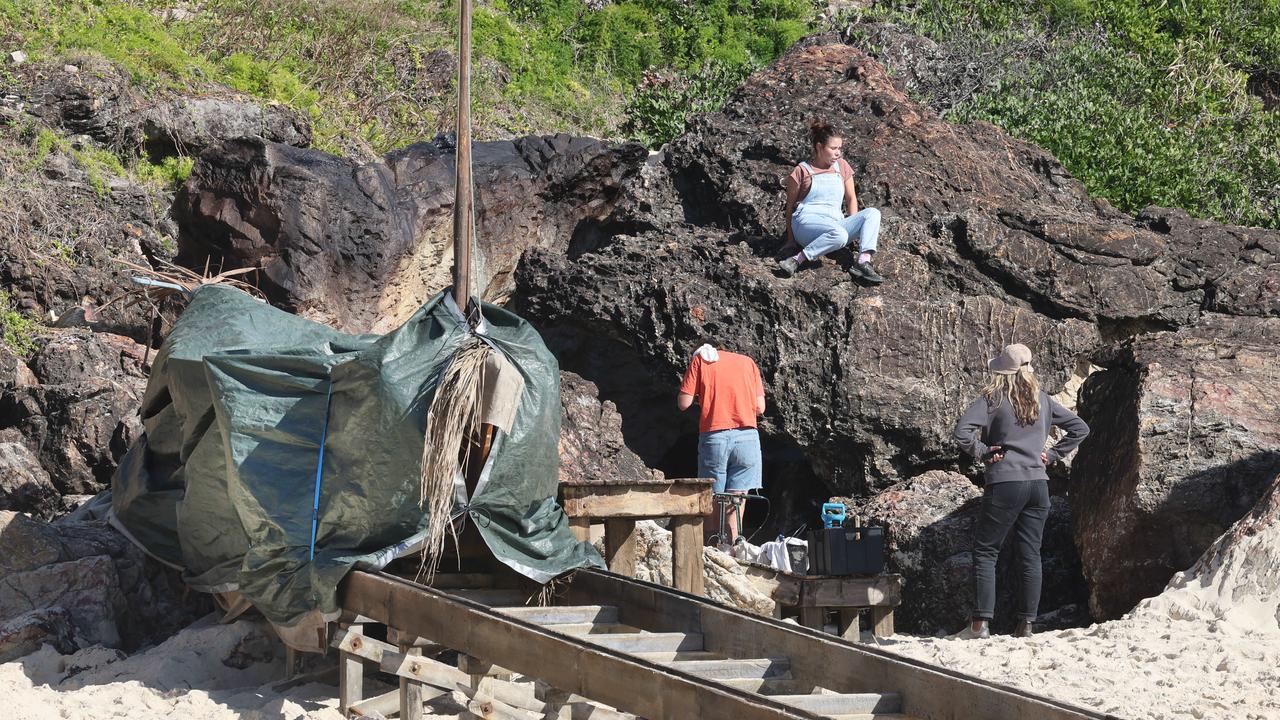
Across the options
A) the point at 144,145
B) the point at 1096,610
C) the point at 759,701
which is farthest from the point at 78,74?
the point at 759,701

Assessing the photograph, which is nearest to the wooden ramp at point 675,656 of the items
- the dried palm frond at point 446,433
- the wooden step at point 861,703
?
the wooden step at point 861,703

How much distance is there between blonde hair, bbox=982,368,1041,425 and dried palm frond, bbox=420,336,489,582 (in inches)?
120

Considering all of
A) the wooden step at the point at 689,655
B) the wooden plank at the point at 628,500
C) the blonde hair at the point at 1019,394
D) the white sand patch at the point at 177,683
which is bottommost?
the white sand patch at the point at 177,683

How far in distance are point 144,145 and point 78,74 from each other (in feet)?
3.08

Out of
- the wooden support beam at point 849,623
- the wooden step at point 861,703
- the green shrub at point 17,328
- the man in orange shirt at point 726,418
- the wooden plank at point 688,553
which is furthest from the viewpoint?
the green shrub at point 17,328

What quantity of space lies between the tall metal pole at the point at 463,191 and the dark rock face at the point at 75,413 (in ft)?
12.3

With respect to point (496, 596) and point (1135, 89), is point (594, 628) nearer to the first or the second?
point (496, 596)

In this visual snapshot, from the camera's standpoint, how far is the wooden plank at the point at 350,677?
222 inches

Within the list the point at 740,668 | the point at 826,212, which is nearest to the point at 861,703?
the point at 740,668

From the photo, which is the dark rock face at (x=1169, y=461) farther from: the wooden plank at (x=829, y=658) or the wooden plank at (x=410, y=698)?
the wooden plank at (x=410, y=698)

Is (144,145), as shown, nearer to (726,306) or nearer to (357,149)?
(357,149)

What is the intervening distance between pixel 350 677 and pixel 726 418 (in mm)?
3500

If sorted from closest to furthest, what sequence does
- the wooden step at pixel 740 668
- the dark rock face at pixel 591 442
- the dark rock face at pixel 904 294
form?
the wooden step at pixel 740 668
the dark rock face at pixel 591 442
the dark rock face at pixel 904 294

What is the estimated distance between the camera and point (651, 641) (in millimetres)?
5680
